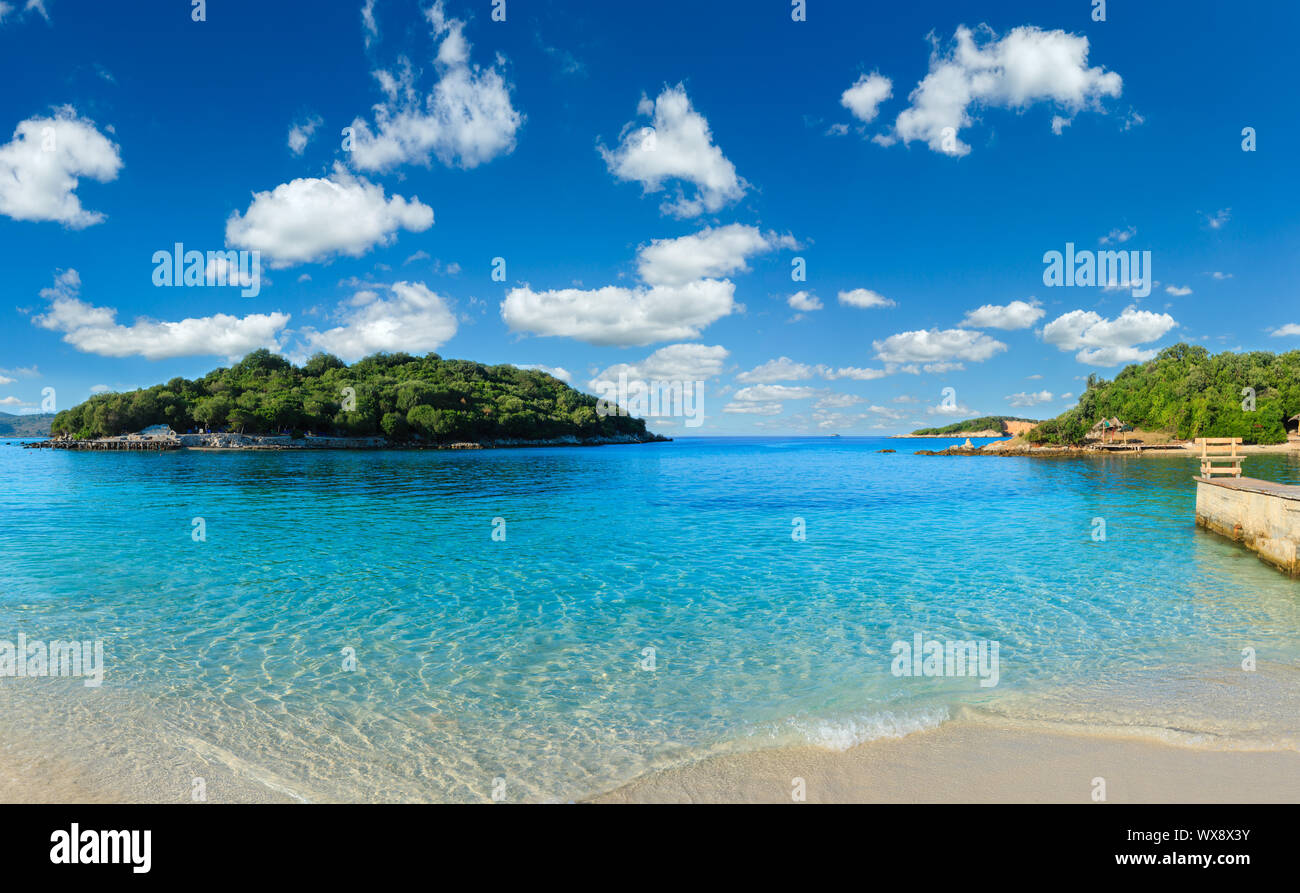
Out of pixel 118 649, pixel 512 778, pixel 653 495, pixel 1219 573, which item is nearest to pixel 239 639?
pixel 118 649

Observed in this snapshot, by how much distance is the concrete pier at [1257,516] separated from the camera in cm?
1728

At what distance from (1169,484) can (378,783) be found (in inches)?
2405

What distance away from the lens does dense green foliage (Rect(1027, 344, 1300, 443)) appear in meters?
113

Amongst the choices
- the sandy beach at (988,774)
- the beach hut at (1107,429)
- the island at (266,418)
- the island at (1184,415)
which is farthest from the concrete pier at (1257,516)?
the island at (266,418)

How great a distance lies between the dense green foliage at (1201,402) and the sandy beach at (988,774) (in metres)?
129

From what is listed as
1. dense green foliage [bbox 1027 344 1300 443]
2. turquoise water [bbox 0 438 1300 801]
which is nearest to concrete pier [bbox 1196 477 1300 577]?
turquoise water [bbox 0 438 1300 801]

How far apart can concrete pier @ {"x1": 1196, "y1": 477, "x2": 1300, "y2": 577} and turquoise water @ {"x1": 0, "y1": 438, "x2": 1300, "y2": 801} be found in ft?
2.02

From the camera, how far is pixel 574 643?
36.5ft

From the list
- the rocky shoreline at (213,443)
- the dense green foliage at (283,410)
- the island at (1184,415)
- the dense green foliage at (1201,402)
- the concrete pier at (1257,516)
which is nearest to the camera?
the concrete pier at (1257,516)

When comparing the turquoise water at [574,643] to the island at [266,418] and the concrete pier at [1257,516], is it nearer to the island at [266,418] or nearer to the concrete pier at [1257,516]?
the concrete pier at [1257,516]

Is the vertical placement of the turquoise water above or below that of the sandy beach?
below

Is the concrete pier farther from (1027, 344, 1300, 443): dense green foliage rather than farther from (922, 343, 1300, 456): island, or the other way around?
(1027, 344, 1300, 443): dense green foliage

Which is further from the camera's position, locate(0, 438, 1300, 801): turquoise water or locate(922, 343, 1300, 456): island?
locate(922, 343, 1300, 456): island
